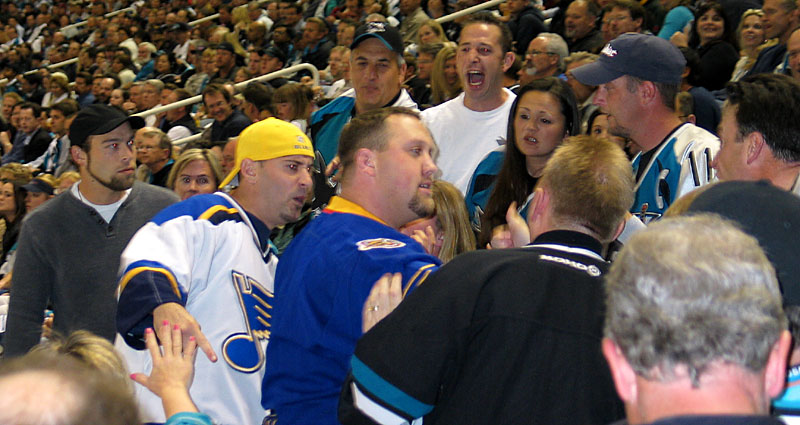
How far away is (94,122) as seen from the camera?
4.26 metres

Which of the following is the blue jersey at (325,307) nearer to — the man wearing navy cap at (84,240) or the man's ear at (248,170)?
the man's ear at (248,170)

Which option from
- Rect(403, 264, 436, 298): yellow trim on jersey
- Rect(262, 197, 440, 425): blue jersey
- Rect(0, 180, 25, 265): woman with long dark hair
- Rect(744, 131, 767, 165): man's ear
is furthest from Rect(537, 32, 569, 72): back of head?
Rect(0, 180, 25, 265): woman with long dark hair

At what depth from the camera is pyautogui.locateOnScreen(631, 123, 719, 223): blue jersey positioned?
3391 millimetres

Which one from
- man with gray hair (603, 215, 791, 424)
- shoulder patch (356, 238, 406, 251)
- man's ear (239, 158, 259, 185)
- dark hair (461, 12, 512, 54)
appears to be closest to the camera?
man with gray hair (603, 215, 791, 424)

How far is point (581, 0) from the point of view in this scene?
25.4 ft

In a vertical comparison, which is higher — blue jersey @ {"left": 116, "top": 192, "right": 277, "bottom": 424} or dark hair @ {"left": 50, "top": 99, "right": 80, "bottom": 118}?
blue jersey @ {"left": 116, "top": 192, "right": 277, "bottom": 424}

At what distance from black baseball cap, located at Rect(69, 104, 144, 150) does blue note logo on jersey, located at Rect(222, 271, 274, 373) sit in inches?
65.3

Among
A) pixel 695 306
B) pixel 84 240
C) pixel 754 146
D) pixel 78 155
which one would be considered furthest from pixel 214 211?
pixel 695 306

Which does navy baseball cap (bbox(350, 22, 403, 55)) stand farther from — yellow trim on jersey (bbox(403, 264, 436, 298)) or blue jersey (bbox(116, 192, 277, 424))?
yellow trim on jersey (bbox(403, 264, 436, 298))

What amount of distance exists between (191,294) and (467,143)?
1967mm

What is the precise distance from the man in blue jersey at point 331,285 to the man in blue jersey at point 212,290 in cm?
32

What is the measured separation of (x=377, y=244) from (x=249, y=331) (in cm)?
81

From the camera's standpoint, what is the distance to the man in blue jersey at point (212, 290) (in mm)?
2639

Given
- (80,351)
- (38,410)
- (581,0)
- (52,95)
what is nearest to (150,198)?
(80,351)
